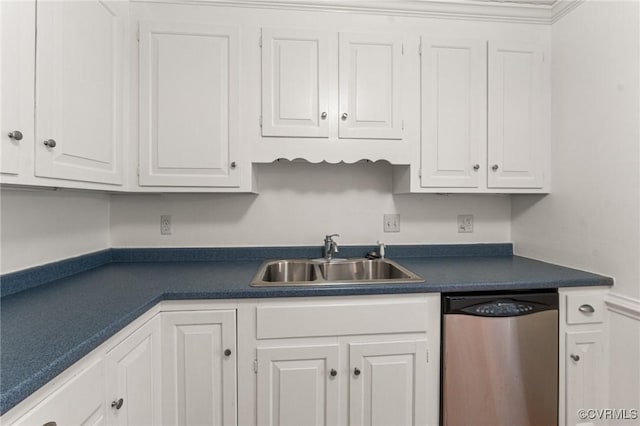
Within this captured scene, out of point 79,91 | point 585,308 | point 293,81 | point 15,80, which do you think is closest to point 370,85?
point 293,81

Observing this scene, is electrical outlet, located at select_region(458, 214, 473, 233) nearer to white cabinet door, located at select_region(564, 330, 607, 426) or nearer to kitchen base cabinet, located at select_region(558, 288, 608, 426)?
kitchen base cabinet, located at select_region(558, 288, 608, 426)

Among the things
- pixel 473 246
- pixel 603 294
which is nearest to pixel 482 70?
pixel 473 246

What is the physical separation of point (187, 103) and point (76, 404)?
4.35 ft

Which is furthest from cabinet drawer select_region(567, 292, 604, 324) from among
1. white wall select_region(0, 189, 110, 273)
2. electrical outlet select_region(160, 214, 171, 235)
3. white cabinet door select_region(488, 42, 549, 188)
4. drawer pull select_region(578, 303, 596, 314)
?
white wall select_region(0, 189, 110, 273)

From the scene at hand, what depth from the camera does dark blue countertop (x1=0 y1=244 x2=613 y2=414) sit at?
76cm

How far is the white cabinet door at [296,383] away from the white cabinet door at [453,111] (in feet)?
3.57

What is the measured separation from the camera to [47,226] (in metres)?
1.36

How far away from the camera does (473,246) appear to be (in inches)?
80.2

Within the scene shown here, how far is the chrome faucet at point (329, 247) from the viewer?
1832 mm

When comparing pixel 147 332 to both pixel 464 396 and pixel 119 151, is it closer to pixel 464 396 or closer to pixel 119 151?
pixel 119 151

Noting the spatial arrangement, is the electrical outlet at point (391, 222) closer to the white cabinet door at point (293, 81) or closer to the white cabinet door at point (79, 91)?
the white cabinet door at point (293, 81)

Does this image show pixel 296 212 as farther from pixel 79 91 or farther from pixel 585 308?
pixel 585 308

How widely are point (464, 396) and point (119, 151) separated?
200 cm

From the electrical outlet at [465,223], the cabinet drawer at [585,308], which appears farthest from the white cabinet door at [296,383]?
the electrical outlet at [465,223]
